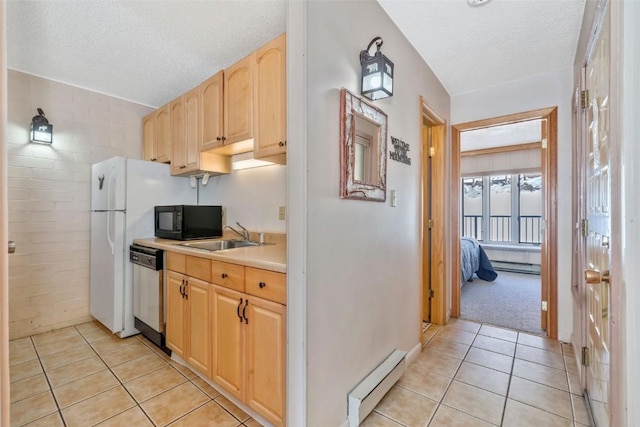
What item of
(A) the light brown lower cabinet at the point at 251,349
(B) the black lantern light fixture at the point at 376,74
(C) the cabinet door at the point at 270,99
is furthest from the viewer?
(C) the cabinet door at the point at 270,99

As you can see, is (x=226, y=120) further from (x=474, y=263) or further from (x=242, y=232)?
(x=474, y=263)

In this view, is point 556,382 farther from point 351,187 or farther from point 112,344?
point 112,344

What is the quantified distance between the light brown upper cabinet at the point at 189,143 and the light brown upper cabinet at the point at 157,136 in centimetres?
13

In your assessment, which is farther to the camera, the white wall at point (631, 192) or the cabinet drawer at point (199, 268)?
the cabinet drawer at point (199, 268)

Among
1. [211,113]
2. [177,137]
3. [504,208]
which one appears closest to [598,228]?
[211,113]

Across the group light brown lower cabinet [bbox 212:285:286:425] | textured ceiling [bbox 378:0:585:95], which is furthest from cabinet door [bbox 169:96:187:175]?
textured ceiling [bbox 378:0:585:95]

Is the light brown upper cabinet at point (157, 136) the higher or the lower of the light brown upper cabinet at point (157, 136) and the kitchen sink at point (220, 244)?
the higher

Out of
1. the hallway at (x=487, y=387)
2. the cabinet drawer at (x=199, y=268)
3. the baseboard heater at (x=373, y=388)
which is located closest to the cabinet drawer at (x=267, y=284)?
the cabinet drawer at (x=199, y=268)

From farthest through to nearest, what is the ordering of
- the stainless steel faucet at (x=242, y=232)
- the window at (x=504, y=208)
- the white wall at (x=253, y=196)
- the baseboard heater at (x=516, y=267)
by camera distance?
the window at (x=504, y=208), the baseboard heater at (x=516, y=267), the stainless steel faucet at (x=242, y=232), the white wall at (x=253, y=196)

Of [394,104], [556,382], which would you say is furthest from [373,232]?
[556,382]

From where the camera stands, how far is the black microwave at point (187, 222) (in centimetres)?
253

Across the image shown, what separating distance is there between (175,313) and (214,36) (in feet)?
6.81

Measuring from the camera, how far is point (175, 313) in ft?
7.02

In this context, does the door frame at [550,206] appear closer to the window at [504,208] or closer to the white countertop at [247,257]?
the white countertop at [247,257]
